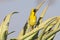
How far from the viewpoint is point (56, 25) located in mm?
2150

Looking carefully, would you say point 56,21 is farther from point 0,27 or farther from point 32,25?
point 0,27

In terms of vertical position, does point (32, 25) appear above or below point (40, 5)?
below

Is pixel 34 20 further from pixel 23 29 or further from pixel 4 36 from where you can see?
pixel 4 36

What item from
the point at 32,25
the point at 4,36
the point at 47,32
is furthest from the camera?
→ the point at 32,25

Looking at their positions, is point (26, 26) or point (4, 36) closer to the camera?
point (4, 36)

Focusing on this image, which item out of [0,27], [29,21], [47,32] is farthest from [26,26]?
[0,27]

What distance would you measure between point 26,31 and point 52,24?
0.83ft

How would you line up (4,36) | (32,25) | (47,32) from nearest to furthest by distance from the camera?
(4,36), (47,32), (32,25)

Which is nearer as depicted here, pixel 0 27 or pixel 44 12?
pixel 0 27

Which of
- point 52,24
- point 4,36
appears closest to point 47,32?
point 52,24

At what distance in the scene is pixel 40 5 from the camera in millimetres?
2229

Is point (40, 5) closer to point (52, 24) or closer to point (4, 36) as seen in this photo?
point (52, 24)

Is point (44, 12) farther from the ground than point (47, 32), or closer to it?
farther from the ground

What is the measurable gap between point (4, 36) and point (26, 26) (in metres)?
0.37
